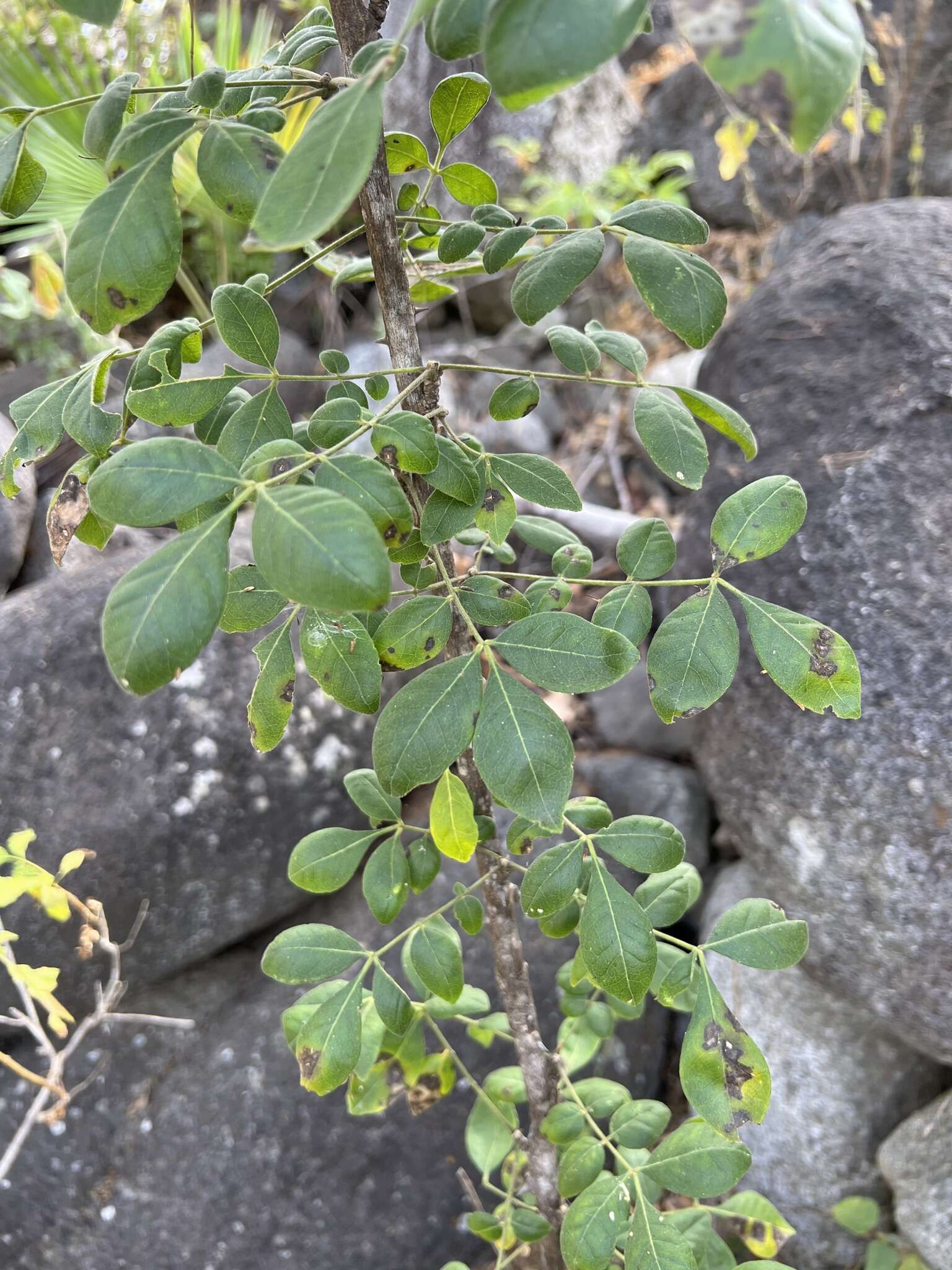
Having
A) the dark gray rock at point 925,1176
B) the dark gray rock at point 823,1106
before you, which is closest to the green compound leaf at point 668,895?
the dark gray rock at point 823,1106

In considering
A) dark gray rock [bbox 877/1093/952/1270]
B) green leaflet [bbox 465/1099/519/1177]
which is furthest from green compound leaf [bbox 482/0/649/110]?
dark gray rock [bbox 877/1093/952/1270]

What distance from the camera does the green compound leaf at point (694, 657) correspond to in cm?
67

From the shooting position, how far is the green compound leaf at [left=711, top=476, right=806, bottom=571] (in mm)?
707

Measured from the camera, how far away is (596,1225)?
828mm

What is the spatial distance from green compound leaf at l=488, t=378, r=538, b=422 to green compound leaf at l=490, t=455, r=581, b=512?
0.04m

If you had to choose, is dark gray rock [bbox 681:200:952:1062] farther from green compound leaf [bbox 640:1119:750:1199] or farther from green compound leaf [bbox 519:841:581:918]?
green compound leaf [bbox 519:841:581:918]

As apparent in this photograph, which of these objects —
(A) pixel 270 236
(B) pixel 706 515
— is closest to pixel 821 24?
(A) pixel 270 236

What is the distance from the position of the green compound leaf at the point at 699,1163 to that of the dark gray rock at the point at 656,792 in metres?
0.94

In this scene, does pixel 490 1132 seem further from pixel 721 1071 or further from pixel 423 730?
pixel 423 730

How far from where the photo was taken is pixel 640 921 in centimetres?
73

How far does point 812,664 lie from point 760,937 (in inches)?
11.5

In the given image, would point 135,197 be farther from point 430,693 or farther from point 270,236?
point 430,693

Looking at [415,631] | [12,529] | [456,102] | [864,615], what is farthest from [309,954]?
[12,529]

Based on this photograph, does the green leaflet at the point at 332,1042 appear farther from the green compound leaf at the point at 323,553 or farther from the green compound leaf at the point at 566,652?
the green compound leaf at the point at 323,553
